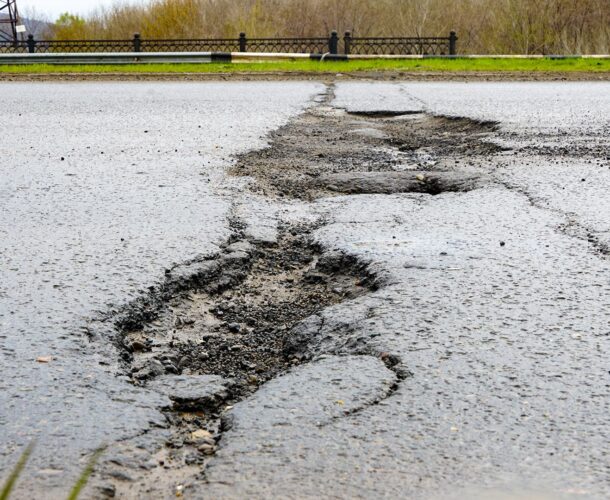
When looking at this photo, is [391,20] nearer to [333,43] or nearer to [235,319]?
[333,43]

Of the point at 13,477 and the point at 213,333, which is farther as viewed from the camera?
the point at 213,333

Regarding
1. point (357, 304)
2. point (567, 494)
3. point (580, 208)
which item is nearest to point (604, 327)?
point (357, 304)

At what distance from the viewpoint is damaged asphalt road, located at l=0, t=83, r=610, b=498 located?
160 centimetres

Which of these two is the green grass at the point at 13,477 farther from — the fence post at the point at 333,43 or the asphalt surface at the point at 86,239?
the fence post at the point at 333,43

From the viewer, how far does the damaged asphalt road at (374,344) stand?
1.60 m

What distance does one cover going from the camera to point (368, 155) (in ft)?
17.7

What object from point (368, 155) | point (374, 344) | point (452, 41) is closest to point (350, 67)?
point (452, 41)

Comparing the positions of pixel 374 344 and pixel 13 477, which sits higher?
pixel 13 477

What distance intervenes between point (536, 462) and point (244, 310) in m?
1.26

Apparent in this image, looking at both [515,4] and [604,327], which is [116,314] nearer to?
[604,327]

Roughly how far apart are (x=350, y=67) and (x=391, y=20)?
33.1 feet

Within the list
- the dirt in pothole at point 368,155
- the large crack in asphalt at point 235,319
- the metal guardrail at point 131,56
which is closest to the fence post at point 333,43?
the metal guardrail at point 131,56

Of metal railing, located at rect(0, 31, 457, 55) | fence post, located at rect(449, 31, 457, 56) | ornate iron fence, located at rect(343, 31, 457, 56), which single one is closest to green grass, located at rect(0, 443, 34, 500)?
metal railing, located at rect(0, 31, 457, 55)

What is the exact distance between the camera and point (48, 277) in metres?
2.83
